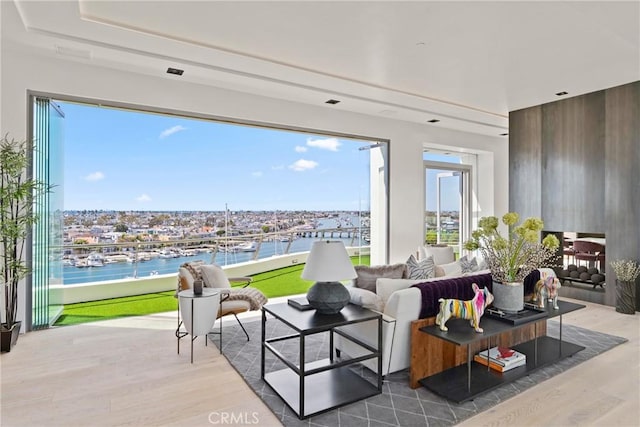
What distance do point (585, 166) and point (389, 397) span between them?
4.77 metres

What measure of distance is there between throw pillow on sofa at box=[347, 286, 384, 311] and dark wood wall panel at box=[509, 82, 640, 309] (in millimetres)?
4109

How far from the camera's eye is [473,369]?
2932 millimetres

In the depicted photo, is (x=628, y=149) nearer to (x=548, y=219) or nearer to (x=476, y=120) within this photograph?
(x=548, y=219)

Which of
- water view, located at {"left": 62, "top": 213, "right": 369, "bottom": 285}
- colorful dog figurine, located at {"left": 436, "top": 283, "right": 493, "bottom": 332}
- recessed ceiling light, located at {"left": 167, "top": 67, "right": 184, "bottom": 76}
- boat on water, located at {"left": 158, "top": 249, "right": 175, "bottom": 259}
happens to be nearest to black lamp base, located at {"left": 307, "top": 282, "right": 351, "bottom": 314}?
colorful dog figurine, located at {"left": 436, "top": 283, "right": 493, "bottom": 332}

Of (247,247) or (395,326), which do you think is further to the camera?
(247,247)

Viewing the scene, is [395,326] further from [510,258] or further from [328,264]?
[510,258]

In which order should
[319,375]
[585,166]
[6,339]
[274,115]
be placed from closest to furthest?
[319,375] < [6,339] < [274,115] < [585,166]

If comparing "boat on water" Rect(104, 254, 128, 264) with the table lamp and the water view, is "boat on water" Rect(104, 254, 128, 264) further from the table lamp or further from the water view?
the table lamp

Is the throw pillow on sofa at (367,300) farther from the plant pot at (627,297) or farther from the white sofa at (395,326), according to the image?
the plant pot at (627,297)

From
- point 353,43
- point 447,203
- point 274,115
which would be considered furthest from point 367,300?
point 447,203

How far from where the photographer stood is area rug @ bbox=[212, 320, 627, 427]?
2322 millimetres

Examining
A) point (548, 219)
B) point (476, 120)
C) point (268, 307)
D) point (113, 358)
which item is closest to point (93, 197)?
point (113, 358)

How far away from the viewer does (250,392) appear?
2713 millimetres

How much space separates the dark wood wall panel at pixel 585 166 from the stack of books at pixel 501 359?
3183mm
